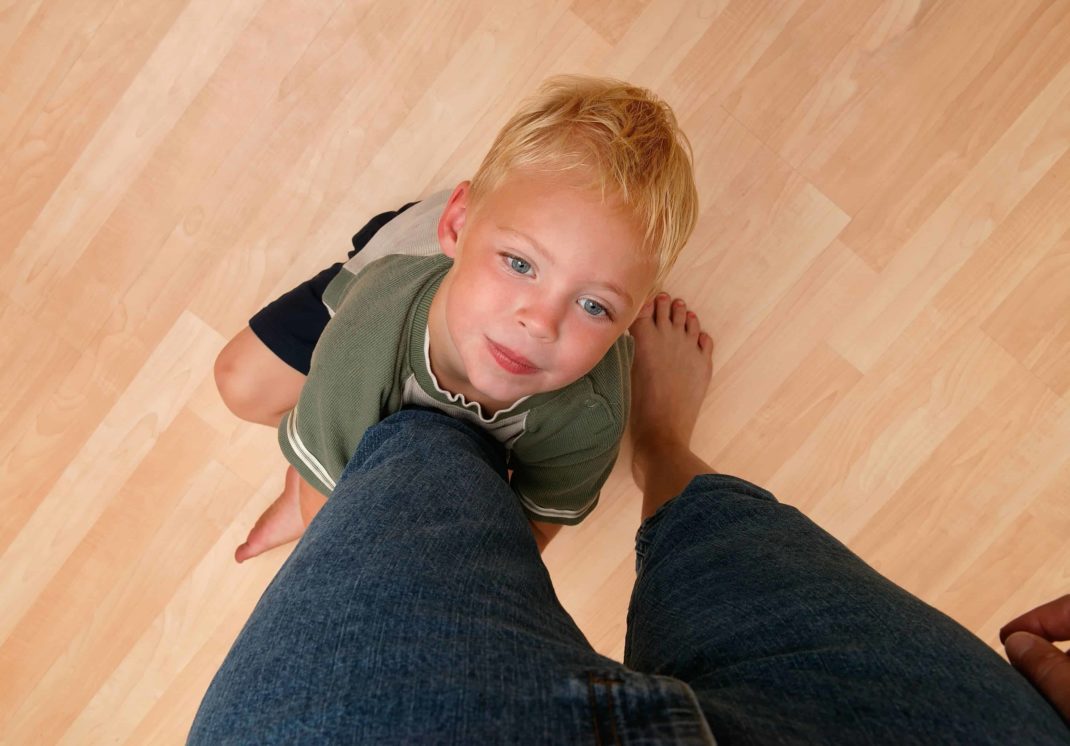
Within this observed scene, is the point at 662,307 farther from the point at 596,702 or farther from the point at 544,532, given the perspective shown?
the point at 596,702

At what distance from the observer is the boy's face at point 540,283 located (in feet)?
2.09

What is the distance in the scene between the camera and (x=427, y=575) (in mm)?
490

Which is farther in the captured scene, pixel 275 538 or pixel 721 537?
pixel 275 538

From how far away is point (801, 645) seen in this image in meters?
0.48

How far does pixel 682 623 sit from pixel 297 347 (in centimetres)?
61

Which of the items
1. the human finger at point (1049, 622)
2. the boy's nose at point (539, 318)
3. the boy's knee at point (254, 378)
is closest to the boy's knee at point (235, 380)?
the boy's knee at point (254, 378)

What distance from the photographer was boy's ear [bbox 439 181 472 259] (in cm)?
74

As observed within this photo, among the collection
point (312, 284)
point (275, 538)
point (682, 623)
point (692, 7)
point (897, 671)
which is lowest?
point (275, 538)

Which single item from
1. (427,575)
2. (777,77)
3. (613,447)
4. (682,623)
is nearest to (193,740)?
(427,575)

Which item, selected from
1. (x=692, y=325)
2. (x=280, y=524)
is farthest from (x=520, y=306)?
(x=280, y=524)

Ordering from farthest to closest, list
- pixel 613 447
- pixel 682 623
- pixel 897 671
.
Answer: pixel 613 447, pixel 682 623, pixel 897 671

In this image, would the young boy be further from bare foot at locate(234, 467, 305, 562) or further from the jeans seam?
the jeans seam

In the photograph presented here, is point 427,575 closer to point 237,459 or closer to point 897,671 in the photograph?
point 897,671

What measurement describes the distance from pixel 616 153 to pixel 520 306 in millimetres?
166
